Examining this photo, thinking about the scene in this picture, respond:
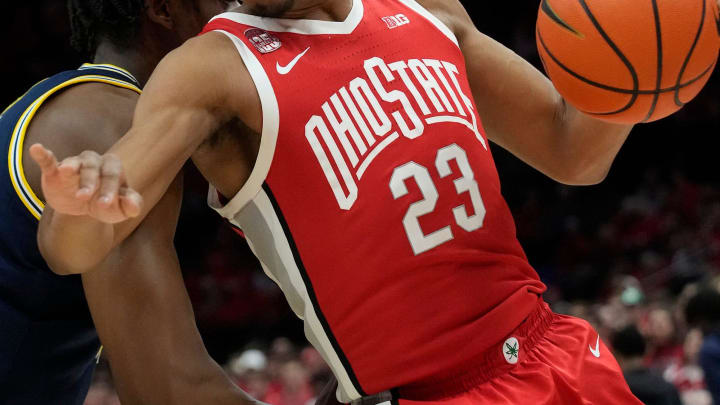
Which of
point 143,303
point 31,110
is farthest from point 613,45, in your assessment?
point 31,110

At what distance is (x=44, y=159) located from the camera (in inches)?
65.6

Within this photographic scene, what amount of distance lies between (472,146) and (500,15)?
15135mm

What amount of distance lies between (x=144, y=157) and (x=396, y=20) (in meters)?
0.81

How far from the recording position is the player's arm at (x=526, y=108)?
2.67 metres

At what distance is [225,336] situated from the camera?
46.7 feet

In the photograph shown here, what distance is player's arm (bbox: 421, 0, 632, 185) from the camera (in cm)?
267

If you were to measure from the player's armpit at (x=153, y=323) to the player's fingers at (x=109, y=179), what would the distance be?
2.39 ft

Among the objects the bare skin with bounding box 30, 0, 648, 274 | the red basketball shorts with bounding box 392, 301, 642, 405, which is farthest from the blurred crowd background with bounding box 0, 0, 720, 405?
the red basketball shorts with bounding box 392, 301, 642, 405

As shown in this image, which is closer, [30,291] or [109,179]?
[109,179]

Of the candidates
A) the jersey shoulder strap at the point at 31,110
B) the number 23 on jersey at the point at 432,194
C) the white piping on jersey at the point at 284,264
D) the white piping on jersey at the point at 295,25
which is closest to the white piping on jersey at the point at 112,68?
the jersey shoulder strap at the point at 31,110

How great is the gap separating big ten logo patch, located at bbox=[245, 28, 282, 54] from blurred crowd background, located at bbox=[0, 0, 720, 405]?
869 cm

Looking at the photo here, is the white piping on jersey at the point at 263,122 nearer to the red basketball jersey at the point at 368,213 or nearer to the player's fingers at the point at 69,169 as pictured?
the red basketball jersey at the point at 368,213

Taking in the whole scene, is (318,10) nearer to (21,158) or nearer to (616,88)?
(616,88)

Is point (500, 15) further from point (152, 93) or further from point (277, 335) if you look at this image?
point (152, 93)
